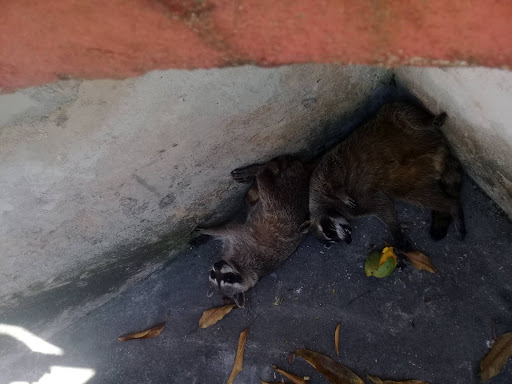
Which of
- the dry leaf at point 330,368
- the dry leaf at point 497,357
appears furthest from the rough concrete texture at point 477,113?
the dry leaf at point 330,368

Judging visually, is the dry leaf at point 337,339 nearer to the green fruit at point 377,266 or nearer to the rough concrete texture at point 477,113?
the green fruit at point 377,266

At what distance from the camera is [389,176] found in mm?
3424

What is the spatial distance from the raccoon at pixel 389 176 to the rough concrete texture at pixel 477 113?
0.45 feet

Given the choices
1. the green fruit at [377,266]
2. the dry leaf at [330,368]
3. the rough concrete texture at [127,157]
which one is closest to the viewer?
the rough concrete texture at [127,157]

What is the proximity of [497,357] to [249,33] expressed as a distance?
10.7 ft

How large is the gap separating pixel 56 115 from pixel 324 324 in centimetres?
270

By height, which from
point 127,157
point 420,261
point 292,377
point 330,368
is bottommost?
point 292,377

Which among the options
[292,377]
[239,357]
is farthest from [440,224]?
[239,357]

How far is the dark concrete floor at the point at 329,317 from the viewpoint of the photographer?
3381 millimetres

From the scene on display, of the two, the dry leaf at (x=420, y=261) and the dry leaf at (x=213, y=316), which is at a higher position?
the dry leaf at (x=420, y=261)

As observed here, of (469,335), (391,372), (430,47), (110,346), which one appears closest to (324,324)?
(391,372)

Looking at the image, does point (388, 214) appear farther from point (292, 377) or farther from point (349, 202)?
point (292, 377)

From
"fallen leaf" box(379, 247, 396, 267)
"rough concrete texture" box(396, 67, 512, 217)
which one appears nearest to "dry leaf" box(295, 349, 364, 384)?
"fallen leaf" box(379, 247, 396, 267)

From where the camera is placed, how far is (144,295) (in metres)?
3.83
